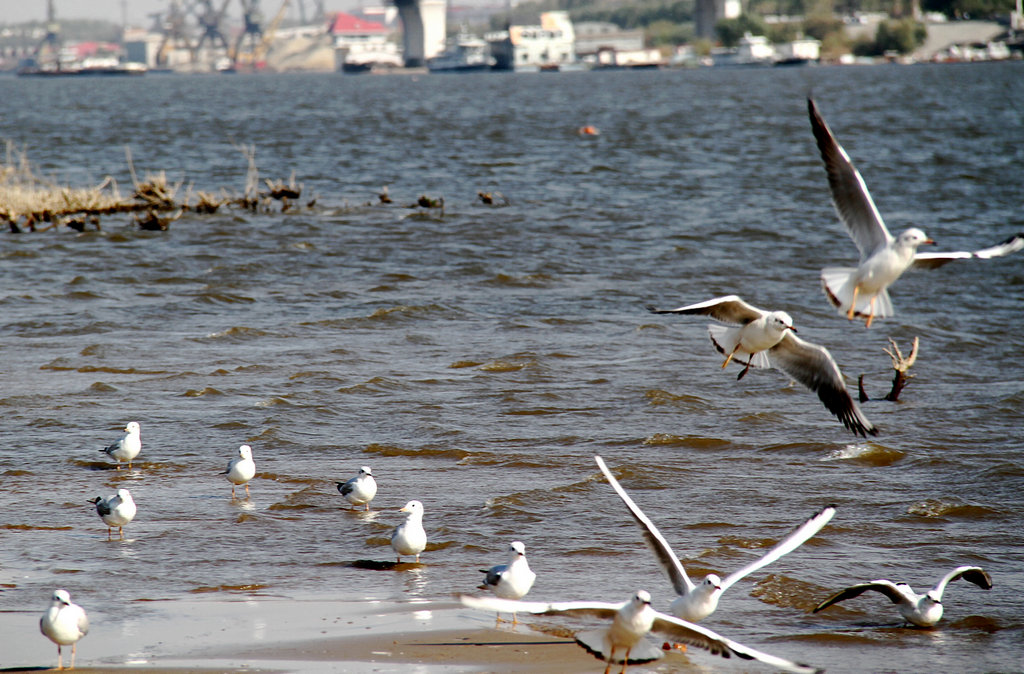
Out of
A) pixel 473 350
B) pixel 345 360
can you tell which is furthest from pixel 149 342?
pixel 473 350

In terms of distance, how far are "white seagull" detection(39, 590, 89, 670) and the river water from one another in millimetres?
1014

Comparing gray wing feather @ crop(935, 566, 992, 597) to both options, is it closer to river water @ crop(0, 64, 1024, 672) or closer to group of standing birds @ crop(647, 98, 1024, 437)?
river water @ crop(0, 64, 1024, 672)

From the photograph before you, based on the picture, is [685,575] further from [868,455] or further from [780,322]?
[868,455]

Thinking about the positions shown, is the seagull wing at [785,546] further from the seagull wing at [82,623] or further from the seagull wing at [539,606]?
the seagull wing at [82,623]

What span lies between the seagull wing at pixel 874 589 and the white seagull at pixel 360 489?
3.06 m

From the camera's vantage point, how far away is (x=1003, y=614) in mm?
6609

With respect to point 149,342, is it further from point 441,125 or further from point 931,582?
point 441,125

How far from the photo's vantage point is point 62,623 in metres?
5.38

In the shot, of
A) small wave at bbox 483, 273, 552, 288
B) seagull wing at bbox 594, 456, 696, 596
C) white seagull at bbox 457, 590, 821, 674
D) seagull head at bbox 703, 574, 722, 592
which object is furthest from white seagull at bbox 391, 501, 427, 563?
small wave at bbox 483, 273, 552, 288

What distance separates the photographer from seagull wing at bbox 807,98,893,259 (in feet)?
23.7

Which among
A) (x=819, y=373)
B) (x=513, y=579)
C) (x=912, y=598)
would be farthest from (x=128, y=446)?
(x=912, y=598)

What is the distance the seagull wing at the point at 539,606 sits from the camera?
168 inches

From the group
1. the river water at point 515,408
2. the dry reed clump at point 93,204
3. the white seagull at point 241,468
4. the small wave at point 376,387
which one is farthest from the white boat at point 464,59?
the white seagull at point 241,468

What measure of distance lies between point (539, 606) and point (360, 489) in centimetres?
379
